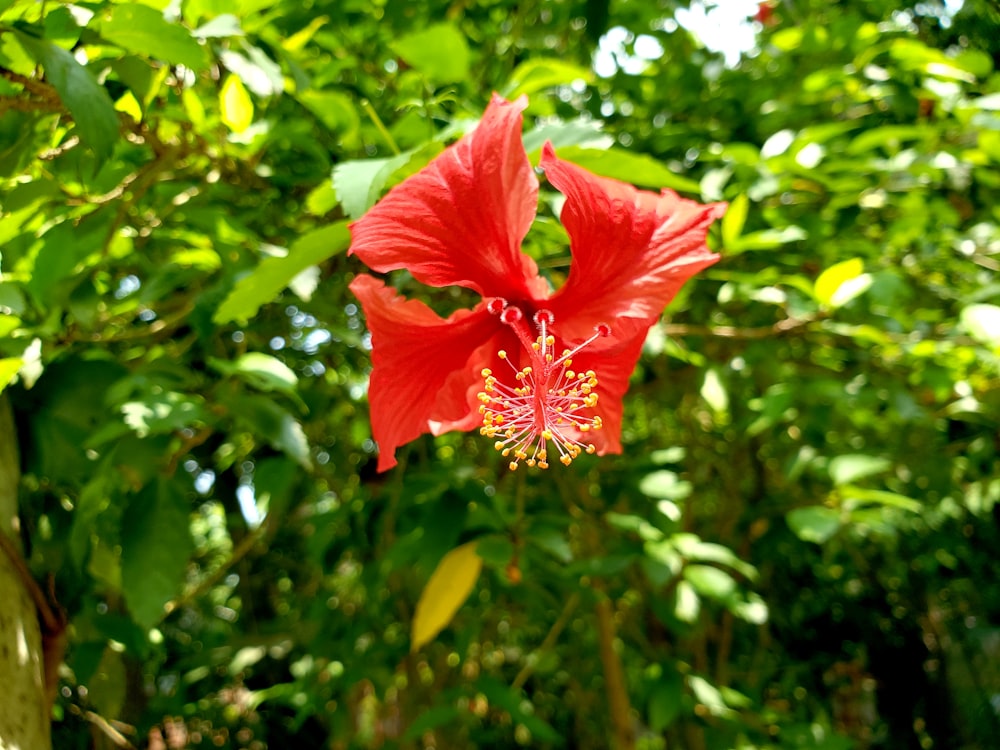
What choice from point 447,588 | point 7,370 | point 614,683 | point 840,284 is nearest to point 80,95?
point 7,370

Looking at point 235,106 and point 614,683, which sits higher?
point 235,106

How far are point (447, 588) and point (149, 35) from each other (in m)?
0.81

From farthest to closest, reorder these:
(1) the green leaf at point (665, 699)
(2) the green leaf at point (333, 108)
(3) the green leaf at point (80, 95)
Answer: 1. (1) the green leaf at point (665, 699)
2. (2) the green leaf at point (333, 108)
3. (3) the green leaf at point (80, 95)

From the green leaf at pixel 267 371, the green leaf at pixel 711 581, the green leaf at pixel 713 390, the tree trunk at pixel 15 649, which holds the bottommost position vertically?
the green leaf at pixel 711 581

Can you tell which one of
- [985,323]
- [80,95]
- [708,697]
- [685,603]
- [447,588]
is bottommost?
[708,697]

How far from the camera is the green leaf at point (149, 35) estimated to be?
0.73 m

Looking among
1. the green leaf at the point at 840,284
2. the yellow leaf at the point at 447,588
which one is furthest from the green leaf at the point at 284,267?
the green leaf at the point at 840,284

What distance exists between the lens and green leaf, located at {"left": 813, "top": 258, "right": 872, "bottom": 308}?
122 cm

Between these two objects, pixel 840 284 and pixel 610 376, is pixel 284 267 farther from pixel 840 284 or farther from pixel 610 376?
pixel 840 284

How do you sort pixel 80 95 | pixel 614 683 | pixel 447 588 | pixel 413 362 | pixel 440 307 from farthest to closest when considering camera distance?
pixel 614 683
pixel 447 588
pixel 440 307
pixel 413 362
pixel 80 95

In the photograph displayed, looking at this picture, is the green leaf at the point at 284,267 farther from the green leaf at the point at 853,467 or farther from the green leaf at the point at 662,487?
the green leaf at the point at 853,467

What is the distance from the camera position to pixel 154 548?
35.9 inches

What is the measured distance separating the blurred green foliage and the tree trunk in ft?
0.27

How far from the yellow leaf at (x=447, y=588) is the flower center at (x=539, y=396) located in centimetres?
46
